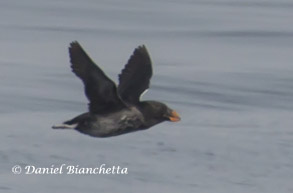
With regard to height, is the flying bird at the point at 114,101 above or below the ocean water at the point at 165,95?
above

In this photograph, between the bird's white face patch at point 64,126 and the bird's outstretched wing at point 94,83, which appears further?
the bird's white face patch at point 64,126

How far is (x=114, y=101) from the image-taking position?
1067cm

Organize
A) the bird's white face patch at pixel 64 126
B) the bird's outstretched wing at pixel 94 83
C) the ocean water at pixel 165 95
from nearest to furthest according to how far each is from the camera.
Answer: the bird's outstretched wing at pixel 94 83
the bird's white face patch at pixel 64 126
the ocean water at pixel 165 95

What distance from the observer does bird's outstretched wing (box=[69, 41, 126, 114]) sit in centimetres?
1015

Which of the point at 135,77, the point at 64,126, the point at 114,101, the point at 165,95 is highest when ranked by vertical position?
the point at 135,77

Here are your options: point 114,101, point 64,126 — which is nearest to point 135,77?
point 114,101

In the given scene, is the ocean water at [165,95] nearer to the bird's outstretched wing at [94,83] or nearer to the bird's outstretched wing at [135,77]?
the bird's outstretched wing at [135,77]

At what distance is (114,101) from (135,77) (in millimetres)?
628

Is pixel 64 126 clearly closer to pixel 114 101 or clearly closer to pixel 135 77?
pixel 114 101

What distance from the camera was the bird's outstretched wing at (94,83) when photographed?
1015 cm

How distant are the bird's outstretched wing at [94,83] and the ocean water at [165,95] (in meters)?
1.26

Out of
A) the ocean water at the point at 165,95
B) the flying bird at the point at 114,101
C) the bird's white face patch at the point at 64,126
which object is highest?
the flying bird at the point at 114,101

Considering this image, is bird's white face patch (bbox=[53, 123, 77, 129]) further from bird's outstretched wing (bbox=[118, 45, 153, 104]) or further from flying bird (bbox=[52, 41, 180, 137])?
bird's outstretched wing (bbox=[118, 45, 153, 104])

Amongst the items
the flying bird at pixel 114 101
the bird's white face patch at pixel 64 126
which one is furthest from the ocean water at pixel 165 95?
the bird's white face patch at pixel 64 126
